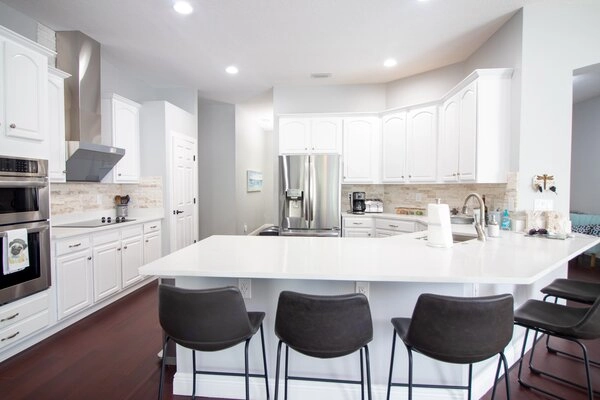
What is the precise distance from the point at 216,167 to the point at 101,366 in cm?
431

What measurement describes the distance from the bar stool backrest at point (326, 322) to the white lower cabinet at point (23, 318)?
85.4 inches

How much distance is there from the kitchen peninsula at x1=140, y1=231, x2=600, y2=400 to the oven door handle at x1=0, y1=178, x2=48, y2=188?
136cm

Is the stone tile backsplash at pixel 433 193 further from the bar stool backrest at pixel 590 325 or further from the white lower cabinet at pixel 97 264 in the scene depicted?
the white lower cabinet at pixel 97 264

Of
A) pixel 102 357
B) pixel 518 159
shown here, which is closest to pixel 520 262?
pixel 518 159

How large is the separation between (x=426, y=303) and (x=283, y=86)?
4.32 meters

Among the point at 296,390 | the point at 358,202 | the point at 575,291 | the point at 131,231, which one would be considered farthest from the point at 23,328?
the point at 575,291

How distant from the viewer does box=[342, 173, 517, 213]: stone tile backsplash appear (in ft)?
9.73

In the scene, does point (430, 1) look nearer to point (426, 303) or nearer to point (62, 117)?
point (426, 303)

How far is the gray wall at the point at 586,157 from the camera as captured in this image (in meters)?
5.33

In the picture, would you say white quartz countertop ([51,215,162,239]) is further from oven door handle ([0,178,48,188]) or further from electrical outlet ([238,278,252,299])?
electrical outlet ([238,278,252,299])

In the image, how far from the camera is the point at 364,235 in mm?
4250

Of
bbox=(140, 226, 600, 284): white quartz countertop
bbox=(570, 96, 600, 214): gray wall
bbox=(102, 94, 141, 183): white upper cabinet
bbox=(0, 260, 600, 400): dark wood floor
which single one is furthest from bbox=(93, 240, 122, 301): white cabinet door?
bbox=(570, 96, 600, 214): gray wall

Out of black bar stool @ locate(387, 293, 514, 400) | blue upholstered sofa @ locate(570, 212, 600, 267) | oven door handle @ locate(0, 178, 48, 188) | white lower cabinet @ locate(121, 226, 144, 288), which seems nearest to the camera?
black bar stool @ locate(387, 293, 514, 400)

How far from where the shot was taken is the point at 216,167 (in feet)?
19.8
